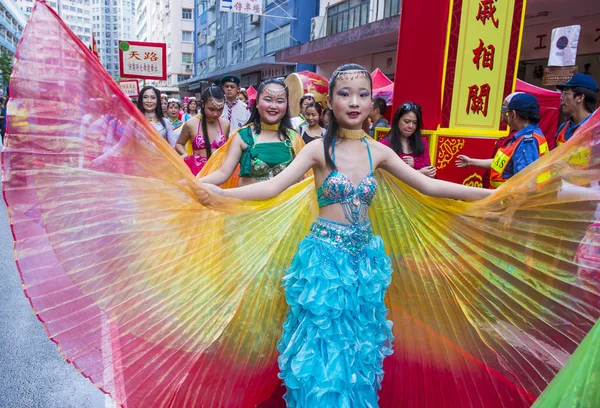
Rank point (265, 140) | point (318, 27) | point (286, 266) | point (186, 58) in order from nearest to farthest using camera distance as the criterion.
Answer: point (286, 266) < point (265, 140) < point (318, 27) < point (186, 58)

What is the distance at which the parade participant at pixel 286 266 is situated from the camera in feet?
6.14

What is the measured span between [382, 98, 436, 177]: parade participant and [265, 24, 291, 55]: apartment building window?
2152 cm

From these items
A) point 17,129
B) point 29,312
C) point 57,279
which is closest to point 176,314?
point 57,279

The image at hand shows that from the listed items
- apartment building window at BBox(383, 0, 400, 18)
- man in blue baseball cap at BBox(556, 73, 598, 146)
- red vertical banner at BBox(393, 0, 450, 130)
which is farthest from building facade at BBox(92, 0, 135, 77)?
man in blue baseball cap at BBox(556, 73, 598, 146)

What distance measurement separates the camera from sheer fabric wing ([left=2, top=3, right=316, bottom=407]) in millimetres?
1820

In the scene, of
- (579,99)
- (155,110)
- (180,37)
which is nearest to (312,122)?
(155,110)

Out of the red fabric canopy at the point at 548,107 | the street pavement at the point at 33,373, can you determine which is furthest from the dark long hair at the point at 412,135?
the red fabric canopy at the point at 548,107

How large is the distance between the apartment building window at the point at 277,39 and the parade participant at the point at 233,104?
19.3 meters

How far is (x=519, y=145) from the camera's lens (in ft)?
13.1

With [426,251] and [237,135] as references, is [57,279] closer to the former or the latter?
[426,251]

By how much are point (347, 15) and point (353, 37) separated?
4.11m

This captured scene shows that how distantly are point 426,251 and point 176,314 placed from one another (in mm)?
1304

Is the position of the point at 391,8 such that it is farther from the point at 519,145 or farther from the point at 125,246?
the point at 125,246

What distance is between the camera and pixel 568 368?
1263 mm
